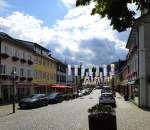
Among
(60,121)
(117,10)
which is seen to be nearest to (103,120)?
(117,10)

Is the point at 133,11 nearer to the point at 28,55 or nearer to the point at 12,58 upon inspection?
the point at 12,58

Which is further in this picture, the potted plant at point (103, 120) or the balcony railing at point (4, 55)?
the balcony railing at point (4, 55)

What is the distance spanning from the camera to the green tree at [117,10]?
19.3 ft

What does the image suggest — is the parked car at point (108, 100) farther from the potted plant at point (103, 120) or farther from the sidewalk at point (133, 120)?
the potted plant at point (103, 120)

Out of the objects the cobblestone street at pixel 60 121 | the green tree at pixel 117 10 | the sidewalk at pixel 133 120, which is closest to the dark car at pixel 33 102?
the cobblestone street at pixel 60 121

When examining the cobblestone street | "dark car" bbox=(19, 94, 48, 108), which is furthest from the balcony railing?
the cobblestone street

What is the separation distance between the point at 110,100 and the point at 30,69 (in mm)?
21533

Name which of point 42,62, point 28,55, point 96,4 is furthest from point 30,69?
point 96,4

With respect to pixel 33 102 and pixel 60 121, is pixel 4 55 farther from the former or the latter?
pixel 60 121

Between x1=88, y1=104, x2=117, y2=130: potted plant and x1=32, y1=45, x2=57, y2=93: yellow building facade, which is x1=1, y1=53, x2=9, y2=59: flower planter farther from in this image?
x1=88, y1=104, x2=117, y2=130: potted plant

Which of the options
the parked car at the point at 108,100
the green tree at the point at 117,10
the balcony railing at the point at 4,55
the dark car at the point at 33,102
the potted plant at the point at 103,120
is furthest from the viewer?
the balcony railing at the point at 4,55

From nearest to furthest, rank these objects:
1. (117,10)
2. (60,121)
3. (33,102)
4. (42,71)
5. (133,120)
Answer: (117,10)
(60,121)
(133,120)
(33,102)
(42,71)

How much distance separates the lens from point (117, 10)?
5910mm

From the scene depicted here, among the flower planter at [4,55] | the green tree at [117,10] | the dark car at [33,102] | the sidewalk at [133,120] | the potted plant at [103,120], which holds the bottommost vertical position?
the sidewalk at [133,120]
